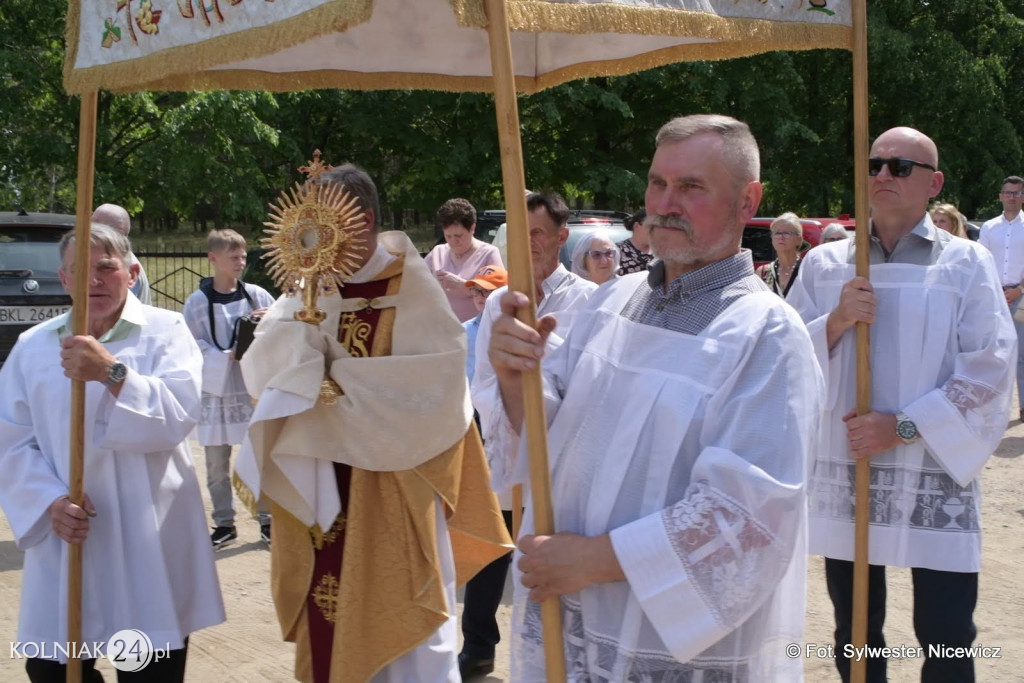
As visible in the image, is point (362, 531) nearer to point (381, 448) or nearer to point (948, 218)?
point (381, 448)

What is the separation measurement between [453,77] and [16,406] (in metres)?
1.97

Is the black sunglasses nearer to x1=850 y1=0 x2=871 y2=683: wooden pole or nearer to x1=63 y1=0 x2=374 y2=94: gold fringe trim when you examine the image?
x1=850 y1=0 x2=871 y2=683: wooden pole

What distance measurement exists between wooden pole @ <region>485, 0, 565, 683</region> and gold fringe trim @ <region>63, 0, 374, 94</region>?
0.30 metres

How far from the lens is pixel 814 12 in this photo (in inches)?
125

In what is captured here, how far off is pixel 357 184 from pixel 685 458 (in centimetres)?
170

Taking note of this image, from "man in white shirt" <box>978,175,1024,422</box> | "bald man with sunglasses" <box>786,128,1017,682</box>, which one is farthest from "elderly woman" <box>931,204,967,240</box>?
"bald man with sunglasses" <box>786,128,1017,682</box>

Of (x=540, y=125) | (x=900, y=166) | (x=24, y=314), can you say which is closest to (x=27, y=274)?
(x=24, y=314)

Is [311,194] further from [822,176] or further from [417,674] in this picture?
[822,176]

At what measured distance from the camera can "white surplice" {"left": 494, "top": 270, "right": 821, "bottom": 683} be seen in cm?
213

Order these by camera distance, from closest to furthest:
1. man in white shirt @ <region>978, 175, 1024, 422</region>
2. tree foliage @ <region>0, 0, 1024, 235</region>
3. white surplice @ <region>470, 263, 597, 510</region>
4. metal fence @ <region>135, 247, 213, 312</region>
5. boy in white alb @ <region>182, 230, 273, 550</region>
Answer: white surplice @ <region>470, 263, 597, 510</region>
boy in white alb @ <region>182, 230, 273, 550</region>
man in white shirt @ <region>978, 175, 1024, 422</region>
tree foliage @ <region>0, 0, 1024, 235</region>
metal fence @ <region>135, 247, 213, 312</region>

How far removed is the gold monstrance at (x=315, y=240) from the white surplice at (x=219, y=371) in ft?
11.2

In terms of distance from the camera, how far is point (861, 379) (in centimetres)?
351

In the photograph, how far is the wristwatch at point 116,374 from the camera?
347cm

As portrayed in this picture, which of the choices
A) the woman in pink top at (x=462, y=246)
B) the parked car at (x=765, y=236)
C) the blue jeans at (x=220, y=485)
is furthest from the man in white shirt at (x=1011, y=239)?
the blue jeans at (x=220, y=485)
